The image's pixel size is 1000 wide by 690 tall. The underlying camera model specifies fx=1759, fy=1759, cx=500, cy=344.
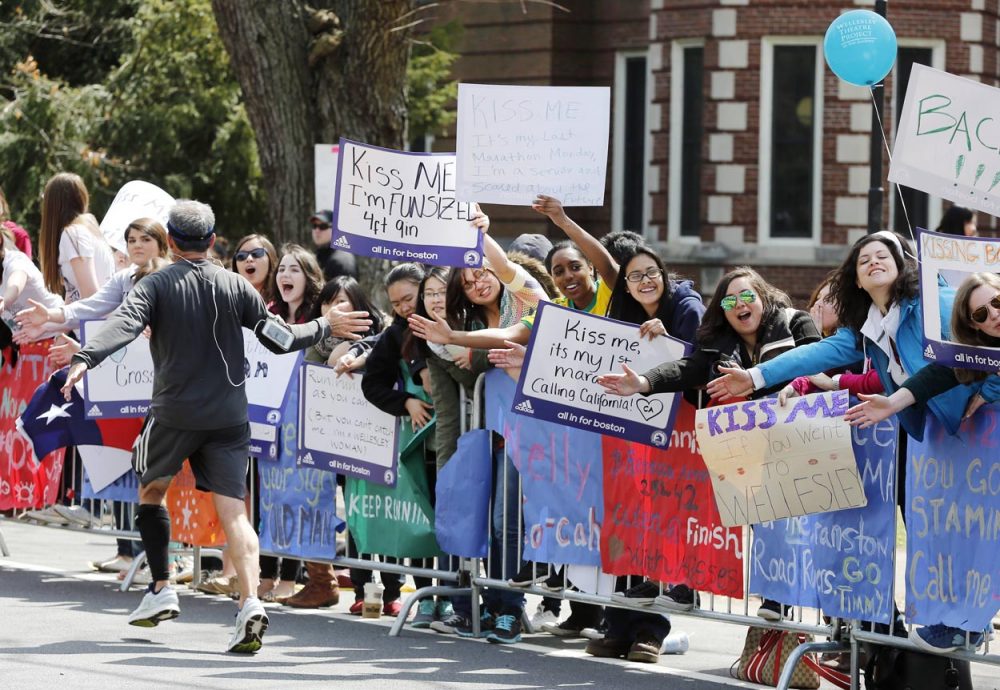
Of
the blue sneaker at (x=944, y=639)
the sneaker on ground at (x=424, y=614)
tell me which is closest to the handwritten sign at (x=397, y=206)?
the sneaker on ground at (x=424, y=614)

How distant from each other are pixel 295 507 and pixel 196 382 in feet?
5.41

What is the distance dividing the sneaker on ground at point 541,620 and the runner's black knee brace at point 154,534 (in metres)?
1.93

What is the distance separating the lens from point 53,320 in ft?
32.8

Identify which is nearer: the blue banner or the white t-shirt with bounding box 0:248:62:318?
the blue banner

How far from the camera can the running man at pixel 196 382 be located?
8.23 meters

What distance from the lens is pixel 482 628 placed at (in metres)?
8.89

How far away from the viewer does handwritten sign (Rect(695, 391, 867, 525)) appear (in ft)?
23.7

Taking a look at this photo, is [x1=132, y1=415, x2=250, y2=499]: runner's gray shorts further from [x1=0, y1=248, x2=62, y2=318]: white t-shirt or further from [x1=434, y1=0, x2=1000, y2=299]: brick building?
[x1=434, y1=0, x2=1000, y2=299]: brick building

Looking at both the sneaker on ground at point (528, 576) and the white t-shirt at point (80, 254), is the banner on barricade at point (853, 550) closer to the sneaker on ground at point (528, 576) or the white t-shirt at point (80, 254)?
the sneaker on ground at point (528, 576)

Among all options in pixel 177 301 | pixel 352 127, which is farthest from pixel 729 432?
pixel 352 127

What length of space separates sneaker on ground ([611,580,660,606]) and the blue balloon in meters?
3.34

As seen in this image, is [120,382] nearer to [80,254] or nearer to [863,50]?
[80,254]

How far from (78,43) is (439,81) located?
Answer: 529 cm

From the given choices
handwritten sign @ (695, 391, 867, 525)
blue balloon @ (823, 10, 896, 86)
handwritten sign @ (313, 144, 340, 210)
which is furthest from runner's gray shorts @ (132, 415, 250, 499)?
handwritten sign @ (313, 144, 340, 210)
